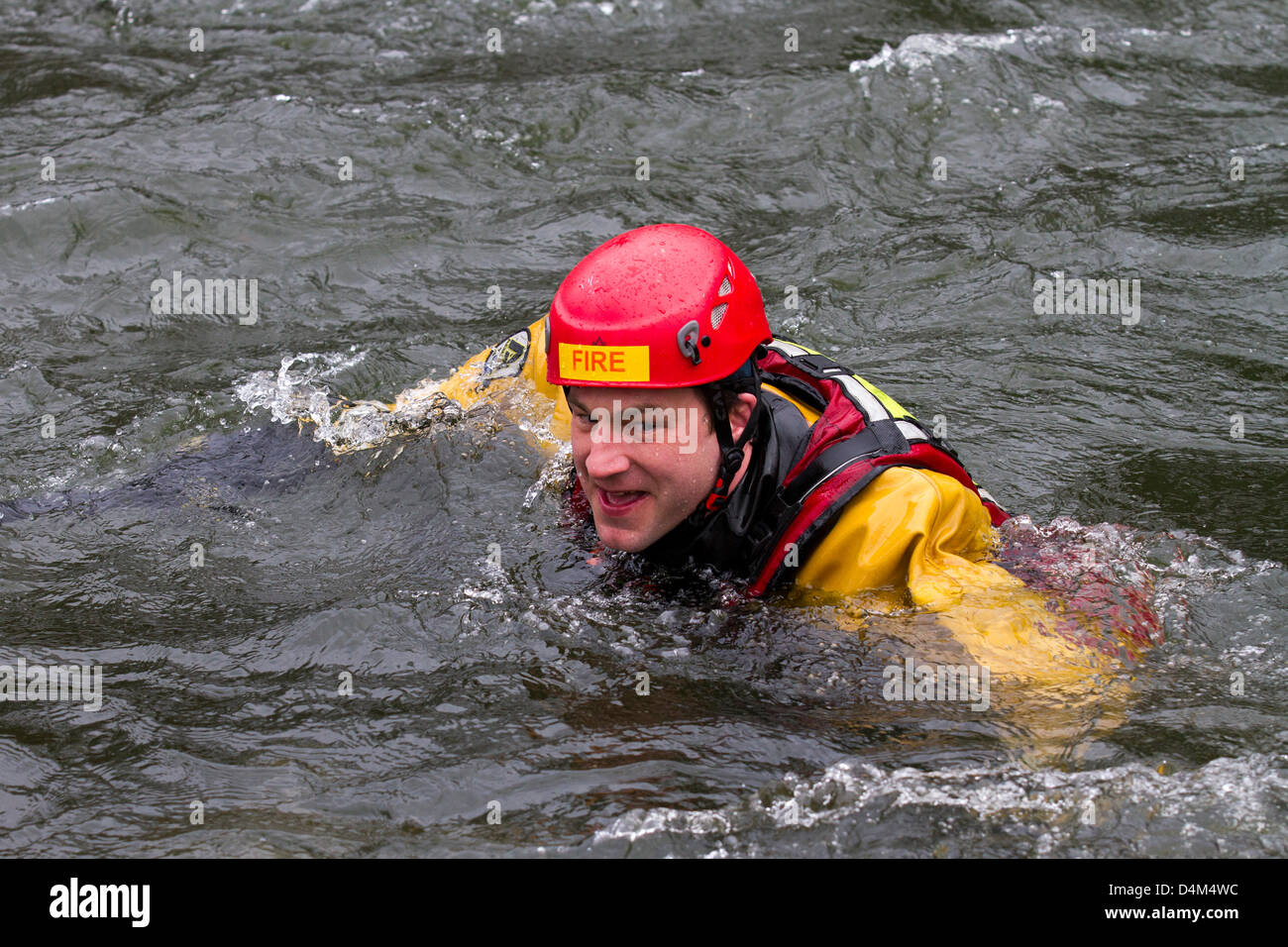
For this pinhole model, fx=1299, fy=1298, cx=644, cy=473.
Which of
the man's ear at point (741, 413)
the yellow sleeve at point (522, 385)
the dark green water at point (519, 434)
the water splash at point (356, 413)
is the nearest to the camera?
the dark green water at point (519, 434)

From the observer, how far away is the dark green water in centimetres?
397

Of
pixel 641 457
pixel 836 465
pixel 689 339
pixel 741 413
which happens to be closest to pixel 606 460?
pixel 641 457

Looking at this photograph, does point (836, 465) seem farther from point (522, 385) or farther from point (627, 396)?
point (522, 385)

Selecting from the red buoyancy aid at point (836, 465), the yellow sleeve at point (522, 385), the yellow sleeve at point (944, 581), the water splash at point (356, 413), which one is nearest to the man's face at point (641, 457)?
the red buoyancy aid at point (836, 465)

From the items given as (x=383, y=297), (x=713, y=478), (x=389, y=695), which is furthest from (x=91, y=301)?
(x=713, y=478)

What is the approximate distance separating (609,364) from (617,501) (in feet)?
1.62

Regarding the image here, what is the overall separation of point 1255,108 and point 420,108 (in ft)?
21.3

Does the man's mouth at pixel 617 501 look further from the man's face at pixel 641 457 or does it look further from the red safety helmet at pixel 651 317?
the red safety helmet at pixel 651 317

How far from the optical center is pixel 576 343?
13.6 ft

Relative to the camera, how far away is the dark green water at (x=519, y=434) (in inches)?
156

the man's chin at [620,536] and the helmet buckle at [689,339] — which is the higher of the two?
the helmet buckle at [689,339]

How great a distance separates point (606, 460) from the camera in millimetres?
4148

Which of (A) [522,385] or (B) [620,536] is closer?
(B) [620,536]
